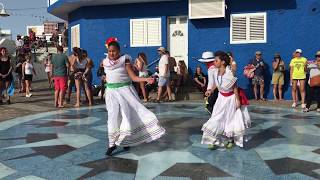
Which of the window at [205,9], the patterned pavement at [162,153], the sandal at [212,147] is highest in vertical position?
the window at [205,9]

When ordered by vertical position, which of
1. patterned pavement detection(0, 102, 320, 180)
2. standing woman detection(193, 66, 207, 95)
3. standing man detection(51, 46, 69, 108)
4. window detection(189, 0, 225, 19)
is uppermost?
window detection(189, 0, 225, 19)

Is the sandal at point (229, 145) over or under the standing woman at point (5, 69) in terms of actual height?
under

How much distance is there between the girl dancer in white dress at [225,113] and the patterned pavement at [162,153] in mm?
249

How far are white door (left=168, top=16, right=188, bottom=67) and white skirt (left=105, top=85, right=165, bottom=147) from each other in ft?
32.4

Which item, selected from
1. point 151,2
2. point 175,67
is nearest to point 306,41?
point 175,67

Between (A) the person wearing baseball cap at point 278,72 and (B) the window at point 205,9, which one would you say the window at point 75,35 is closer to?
(B) the window at point 205,9

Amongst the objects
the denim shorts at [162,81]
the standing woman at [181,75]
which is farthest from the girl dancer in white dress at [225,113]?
the standing woman at [181,75]

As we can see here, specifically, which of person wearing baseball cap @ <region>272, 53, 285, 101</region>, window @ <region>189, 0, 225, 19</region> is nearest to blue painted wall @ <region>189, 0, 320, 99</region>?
window @ <region>189, 0, 225, 19</region>

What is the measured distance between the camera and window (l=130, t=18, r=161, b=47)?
16.6 metres

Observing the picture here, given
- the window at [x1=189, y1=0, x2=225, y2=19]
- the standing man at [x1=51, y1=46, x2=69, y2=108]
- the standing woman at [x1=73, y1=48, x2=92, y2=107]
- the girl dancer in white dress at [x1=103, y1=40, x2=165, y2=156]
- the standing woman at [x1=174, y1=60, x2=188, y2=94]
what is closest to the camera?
the girl dancer in white dress at [x1=103, y1=40, x2=165, y2=156]

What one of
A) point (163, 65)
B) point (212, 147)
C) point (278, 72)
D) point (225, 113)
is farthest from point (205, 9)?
point (212, 147)

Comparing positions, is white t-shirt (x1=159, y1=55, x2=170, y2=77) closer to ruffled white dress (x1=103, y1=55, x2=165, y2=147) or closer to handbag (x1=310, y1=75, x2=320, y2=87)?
handbag (x1=310, y1=75, x2=320, y2=87)

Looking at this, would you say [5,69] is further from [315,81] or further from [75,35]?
[315,81]

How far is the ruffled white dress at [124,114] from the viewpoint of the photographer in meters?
6.65
